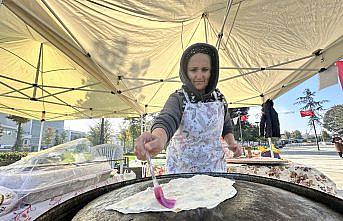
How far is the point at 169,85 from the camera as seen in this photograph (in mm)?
3682

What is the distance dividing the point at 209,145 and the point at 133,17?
1.44 m

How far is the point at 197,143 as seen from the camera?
0.95 meters

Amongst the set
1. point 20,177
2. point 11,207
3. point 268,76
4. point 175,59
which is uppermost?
point 175,59

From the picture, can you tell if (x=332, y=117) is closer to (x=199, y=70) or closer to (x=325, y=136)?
(x=325, y=136)

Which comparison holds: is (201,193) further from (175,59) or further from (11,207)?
(175,59)

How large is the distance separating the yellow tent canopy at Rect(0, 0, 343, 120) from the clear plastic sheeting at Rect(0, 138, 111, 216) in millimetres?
1012

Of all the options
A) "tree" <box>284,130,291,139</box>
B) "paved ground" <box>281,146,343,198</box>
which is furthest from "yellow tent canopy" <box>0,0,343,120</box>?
"tree" <box>284,130,291,139</box>

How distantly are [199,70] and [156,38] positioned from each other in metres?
1.39

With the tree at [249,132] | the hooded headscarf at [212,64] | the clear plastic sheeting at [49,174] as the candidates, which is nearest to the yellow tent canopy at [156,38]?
the hooded headscarf at [212,64]

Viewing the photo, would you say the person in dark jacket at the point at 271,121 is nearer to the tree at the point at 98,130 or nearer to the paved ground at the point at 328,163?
the paved ground at the point at 328,163

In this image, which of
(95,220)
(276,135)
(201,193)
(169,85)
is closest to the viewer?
(95,220)

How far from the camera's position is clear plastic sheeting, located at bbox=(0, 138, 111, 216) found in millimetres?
1201

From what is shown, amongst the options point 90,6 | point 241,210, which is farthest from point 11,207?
point 90,6

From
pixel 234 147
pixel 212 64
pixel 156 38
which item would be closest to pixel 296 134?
pixel 156 38
